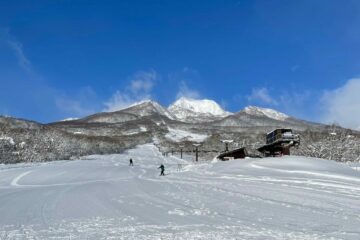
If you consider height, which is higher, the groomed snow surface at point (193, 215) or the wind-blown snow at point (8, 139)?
the wind-blown snow at point (8, 139)

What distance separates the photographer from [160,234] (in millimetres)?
13031

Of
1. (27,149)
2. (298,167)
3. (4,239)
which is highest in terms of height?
(27,149)

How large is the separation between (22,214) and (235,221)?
27.3 feet

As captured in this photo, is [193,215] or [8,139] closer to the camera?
[193,215]

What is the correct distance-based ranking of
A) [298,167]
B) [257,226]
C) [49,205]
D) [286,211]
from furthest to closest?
[298,167] < [49,205] < [286,211] < [257,226]

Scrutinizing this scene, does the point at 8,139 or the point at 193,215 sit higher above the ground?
the point at 8,139

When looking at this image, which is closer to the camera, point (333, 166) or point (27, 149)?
point (333, 166)

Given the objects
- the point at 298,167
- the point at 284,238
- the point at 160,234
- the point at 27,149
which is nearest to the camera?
the point at 284,238

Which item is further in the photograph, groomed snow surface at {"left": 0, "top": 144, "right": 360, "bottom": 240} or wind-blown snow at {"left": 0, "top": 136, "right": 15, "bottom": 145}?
wind-blown snow at {"left": 0, "top": 136, "right": 15, "bottom": 145}

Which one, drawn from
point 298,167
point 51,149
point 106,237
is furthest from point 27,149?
point 106,237

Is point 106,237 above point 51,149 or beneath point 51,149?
beneath

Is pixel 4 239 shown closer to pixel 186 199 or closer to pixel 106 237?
pixel 106 237

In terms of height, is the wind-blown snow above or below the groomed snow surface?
above

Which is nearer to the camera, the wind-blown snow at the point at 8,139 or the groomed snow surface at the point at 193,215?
the groomed snow surface at the point at 193,215
